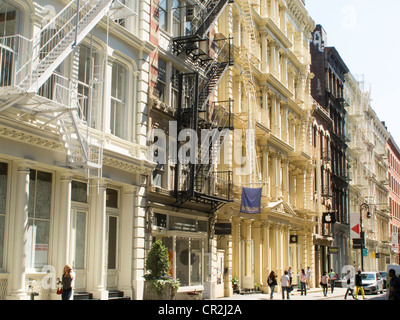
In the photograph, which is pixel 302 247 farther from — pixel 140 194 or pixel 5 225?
pixel 5 225

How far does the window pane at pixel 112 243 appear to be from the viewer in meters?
21.4

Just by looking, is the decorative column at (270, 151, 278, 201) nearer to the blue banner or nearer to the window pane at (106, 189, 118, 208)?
the blue banner

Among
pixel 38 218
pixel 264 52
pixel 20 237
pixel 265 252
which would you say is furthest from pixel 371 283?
pixel 20 237

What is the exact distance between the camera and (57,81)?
18203 mm

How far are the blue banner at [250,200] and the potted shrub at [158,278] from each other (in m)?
8.96

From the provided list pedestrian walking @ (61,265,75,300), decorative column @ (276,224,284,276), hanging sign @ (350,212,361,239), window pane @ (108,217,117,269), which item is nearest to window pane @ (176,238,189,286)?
window pane @ (108,217,117,269)

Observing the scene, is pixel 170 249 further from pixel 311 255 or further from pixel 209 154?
pixel 311 255

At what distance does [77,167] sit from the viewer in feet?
58.7

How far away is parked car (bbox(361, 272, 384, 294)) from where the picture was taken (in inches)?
1562

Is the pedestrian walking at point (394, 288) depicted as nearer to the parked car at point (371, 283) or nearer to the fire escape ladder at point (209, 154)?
the fire escape ladder at point (209, 154)

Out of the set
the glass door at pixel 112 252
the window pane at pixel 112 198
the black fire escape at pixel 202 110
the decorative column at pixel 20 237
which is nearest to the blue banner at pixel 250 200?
the black fire escape at pixel 202 110

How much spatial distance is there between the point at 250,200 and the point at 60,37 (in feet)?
47.0
